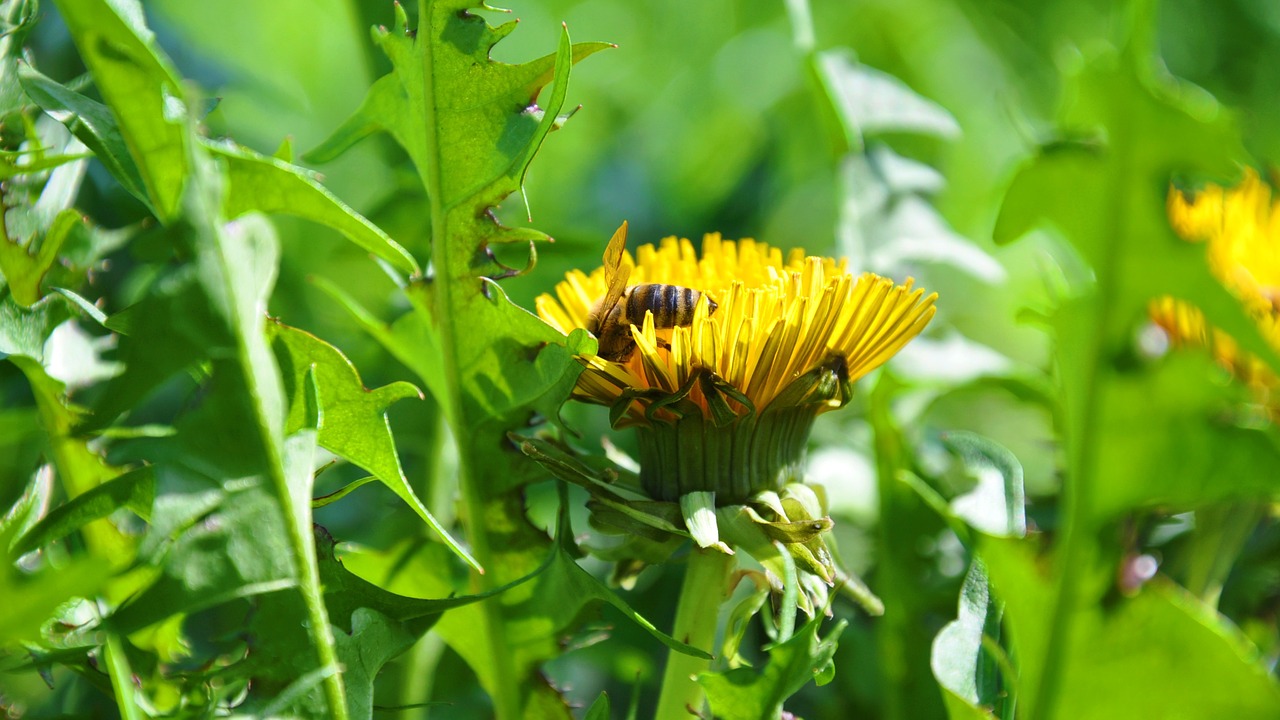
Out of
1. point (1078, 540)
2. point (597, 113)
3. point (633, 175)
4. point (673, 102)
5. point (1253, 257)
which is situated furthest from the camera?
point (673, 102)

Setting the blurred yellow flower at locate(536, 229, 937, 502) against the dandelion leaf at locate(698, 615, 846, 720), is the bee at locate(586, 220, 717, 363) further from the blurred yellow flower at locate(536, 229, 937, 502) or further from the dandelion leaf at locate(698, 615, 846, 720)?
the dandelion leaf at locate(698, 615, 846, 720)

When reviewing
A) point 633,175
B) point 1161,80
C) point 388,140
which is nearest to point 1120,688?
point 1161,80

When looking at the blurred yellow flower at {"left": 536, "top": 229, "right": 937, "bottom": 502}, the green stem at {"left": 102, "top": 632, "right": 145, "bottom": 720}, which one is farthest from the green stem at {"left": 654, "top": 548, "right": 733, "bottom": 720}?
the green stem at {"left": 102, "top": 632, "right": 145, "bottom": 720}

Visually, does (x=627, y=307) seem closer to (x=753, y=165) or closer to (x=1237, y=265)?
(x=1237, y=265)

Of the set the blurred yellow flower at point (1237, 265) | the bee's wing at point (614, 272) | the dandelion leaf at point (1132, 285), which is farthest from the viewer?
the blurred yellow flower at point (1237, 265)

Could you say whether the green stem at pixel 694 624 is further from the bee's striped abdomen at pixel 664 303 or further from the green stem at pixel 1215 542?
the green stem at pixel 1215 542

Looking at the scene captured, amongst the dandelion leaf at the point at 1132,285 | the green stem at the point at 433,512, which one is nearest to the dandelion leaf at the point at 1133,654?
the dandelion leaf at the point at 1132,285

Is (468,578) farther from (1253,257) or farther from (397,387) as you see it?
(1253,257)
